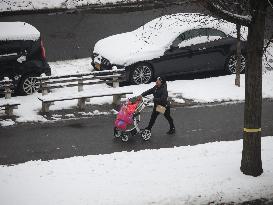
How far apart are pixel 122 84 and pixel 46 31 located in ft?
21.2

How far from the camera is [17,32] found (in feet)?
51.1

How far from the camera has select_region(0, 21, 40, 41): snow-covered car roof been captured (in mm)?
15367

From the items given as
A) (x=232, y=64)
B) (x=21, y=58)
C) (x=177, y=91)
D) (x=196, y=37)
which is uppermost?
(x=196, y=37)

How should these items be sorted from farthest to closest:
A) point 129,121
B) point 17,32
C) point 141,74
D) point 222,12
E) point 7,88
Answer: point 141,74 < point 17,32 < point 7,88 < point 129,121 < point 222,12

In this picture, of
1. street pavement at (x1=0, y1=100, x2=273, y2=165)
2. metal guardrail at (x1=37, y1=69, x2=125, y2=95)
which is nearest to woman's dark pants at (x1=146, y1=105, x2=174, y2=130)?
street pavement at (x1=0, y1=100, x2=273, y2=165)

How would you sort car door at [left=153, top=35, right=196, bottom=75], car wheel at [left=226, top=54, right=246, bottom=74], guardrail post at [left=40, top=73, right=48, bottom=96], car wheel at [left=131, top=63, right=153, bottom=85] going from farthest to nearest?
1. car wheel at [left=226, top=54, right=246, bottom=74]
2. car door at [left=153, top=35, right=196, bottom=75]
3. car wheel at [left=131, top=63, right=153, bottom=85]
4. guardrail post at [left=40, top=73, right=48, bottom=96]

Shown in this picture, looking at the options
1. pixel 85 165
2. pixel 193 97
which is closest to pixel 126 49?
pixel 193 97

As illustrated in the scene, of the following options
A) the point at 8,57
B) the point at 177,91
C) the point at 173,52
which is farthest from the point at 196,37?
the point at 8,57

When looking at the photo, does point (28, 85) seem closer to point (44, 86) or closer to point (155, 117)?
point (44, 86)

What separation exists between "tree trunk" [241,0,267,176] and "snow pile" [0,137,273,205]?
1.06 feet

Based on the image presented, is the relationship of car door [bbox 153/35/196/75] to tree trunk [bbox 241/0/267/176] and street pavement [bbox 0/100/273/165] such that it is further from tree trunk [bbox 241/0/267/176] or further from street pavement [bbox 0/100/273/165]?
tree trunk [bbox 241/0/267/176]

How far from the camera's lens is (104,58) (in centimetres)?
1662

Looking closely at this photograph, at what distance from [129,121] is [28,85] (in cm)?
467

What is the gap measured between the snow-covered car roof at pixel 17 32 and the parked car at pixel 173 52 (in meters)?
2.42
